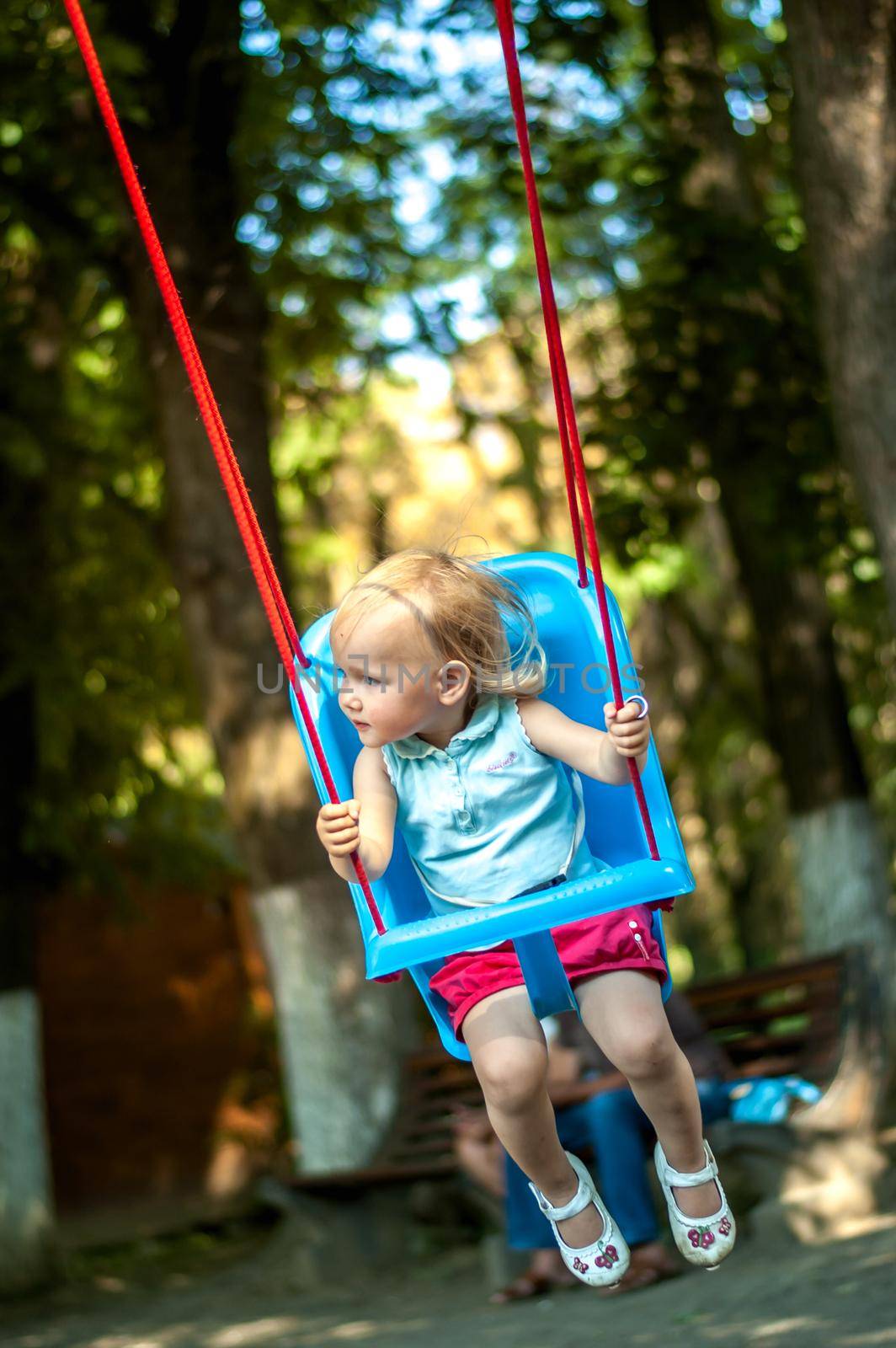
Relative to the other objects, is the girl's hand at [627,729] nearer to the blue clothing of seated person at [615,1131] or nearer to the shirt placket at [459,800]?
the shirt placket at [459,800]

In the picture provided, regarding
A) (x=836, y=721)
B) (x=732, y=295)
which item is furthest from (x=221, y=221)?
(x=836, y=721)

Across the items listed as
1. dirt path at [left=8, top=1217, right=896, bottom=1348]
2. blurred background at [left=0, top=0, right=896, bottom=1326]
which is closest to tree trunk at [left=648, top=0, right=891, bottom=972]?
blurred background at [left=0, top=0, right=896, bottom=1326]

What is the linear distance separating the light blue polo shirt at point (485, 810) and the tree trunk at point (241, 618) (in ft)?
12.8

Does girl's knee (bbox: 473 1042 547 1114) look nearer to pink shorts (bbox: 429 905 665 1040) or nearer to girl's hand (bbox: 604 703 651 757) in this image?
pink shorts (bbox: 429 905 665 1040)

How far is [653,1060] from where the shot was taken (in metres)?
2.86

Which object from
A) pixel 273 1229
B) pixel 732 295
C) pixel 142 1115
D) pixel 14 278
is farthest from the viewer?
pixel 142 1115

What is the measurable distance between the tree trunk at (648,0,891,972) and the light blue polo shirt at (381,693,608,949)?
484 centimetres

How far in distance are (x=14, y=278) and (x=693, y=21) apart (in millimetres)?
4040

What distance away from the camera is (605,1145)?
531cm

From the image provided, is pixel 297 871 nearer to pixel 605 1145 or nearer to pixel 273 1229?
pixel 605 1145

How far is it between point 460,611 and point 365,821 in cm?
47

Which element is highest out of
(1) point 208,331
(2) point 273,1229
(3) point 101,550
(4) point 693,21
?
(4) point 693,21

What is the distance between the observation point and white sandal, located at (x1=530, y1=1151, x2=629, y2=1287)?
294cm

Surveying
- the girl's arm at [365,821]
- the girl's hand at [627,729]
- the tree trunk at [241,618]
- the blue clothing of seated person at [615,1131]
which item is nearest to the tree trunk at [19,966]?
the tree trunk at [241,618]
